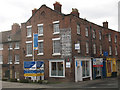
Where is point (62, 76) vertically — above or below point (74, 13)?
below

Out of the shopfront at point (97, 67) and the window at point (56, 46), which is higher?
the window at point (56, 46)

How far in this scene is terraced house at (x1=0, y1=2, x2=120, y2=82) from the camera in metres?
26.2

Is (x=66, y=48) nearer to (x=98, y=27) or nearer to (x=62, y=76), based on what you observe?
(x=62, y=76)

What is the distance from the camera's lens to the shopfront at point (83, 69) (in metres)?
27.2

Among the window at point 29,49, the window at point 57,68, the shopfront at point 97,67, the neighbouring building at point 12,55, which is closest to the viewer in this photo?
the window at point 57,68

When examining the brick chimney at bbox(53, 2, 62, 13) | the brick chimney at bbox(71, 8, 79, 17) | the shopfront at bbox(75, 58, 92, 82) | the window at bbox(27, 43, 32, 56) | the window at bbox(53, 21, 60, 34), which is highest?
the brick chimney at bbox(53, 2, 62, 13)

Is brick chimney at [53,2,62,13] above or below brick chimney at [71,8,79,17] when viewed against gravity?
above

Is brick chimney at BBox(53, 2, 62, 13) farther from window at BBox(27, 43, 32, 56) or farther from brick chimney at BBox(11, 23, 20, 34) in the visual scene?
brick chimney at BBox(11, 23, 20, 34)

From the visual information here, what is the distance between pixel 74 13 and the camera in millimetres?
28812

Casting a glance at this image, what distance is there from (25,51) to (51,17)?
748cm

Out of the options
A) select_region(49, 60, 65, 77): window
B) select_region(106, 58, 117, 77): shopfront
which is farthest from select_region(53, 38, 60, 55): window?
select_region(106, 58, 117, 77): shopfront

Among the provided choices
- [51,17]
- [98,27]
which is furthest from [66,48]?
[98,27]

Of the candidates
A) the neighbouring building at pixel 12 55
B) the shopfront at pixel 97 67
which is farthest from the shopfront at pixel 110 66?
the neighbouring building at pixel 12 55

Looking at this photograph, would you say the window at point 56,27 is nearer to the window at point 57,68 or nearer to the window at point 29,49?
the window at point 57,68
